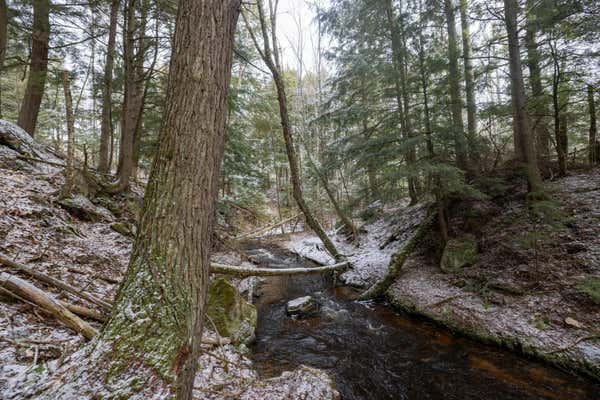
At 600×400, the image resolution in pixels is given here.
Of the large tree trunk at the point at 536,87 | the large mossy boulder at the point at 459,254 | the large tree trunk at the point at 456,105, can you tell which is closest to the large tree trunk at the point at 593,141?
the large tree trunk at the point at 536,87

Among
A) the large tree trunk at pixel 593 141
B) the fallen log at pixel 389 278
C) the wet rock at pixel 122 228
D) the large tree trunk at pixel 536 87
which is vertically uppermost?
the large tree trunk at pixel 536 87

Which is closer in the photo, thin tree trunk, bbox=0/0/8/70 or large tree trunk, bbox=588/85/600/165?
large tree trunk, bbox=588/85/600/165

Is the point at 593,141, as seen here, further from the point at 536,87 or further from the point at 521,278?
the point at 521,278

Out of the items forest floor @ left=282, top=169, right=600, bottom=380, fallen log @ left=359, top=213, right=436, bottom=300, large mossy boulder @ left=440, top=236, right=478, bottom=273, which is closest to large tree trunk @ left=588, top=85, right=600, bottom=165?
forest floor @ left=282, top=169, right=600, bottom=380

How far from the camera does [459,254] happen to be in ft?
22.0

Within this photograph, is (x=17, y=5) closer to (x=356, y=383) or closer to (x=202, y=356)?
(x=202, y=356)

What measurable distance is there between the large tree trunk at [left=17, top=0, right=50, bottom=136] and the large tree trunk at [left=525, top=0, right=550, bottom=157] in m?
12.7

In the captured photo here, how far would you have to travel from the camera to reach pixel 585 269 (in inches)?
191

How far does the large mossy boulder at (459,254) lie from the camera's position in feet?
21.3

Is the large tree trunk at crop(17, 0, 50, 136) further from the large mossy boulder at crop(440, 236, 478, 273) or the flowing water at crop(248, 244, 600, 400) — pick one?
the large mossy boulder at crop(440, 236, 478, 273)

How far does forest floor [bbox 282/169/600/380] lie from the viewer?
13.9 feet

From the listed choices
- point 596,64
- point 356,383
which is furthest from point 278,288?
point 596,64

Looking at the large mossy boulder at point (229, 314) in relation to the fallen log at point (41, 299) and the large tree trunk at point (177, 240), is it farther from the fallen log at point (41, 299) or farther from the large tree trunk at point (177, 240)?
the large tree trunk at point (177, 240)

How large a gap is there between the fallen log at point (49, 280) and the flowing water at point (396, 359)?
2.50 m
